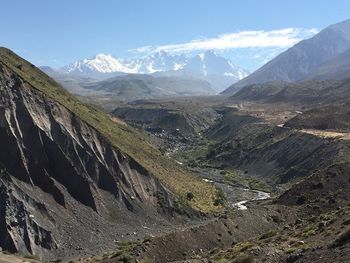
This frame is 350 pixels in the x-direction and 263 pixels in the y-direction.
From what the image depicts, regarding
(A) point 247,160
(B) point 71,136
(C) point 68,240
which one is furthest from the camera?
(A) point 247,160

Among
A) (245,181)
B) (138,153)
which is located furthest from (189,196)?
(245,181)

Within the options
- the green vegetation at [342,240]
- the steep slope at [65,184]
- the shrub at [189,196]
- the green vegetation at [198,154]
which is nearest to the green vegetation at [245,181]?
the green vegetation at [198,154]

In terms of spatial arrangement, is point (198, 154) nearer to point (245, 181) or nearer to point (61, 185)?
point (245, 181)

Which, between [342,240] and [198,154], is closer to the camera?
[342,240]

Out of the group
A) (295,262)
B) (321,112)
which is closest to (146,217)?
(295,262)

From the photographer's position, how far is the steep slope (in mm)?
60906

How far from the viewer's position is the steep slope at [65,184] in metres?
60.9

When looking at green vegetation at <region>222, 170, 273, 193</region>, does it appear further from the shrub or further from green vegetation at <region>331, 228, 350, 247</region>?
green vegetation at <region>331, 228, 350, 247</region>

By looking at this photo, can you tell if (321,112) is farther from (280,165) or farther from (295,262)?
(295,262)

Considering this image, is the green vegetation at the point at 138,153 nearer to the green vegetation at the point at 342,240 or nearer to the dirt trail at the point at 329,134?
the dirt trail at the point at 329,134

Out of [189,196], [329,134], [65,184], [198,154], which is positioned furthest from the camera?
[198,154]

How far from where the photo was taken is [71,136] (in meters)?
75.9

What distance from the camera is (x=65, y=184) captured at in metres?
70.2

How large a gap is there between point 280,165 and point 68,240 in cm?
7371
